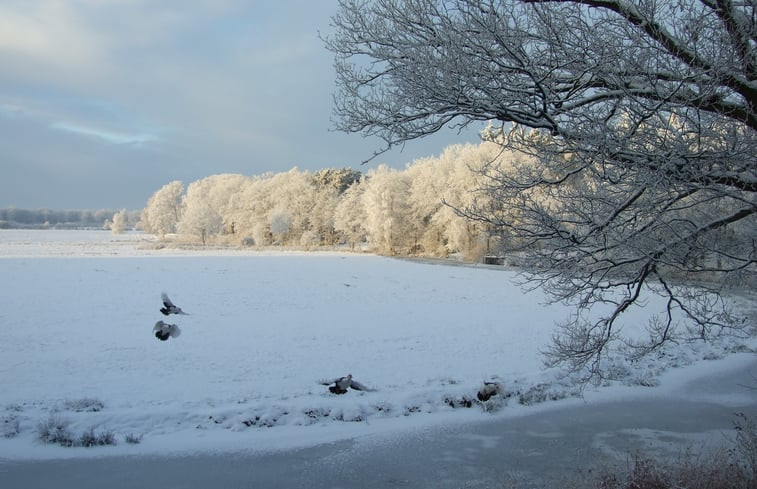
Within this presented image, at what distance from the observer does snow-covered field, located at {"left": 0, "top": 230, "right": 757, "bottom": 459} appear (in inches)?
309

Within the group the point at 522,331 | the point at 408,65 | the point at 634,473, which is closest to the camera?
the point at 408,65

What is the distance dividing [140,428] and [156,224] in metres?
99.4

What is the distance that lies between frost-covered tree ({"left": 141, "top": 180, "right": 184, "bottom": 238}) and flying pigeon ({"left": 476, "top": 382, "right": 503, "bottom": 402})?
95.9m

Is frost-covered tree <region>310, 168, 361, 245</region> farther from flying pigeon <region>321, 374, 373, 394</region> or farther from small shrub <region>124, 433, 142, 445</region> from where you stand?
small shrub <region>124, 433, 142, 445</region>

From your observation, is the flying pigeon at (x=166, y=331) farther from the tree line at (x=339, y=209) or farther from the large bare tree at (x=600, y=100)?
the tree line at (x=339, y=209)

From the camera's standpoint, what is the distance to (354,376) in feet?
35.7

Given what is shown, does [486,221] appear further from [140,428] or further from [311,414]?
[140,428]

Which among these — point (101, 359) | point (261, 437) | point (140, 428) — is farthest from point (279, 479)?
point (101, 359)

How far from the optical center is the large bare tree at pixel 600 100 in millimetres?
3955

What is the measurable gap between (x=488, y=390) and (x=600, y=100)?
6.19 m

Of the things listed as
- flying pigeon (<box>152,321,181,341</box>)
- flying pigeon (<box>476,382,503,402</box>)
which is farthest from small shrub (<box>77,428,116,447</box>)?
flying pigeon (<box>476,382,503,402</box>)

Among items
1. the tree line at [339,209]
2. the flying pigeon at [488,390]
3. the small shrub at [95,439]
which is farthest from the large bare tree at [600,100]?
the tree line at [339,209]

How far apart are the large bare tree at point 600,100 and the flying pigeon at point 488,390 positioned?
4415 millimetres

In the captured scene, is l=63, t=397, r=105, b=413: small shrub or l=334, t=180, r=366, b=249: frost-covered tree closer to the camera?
l=63, t=397, r=105, b=413: small shrub
